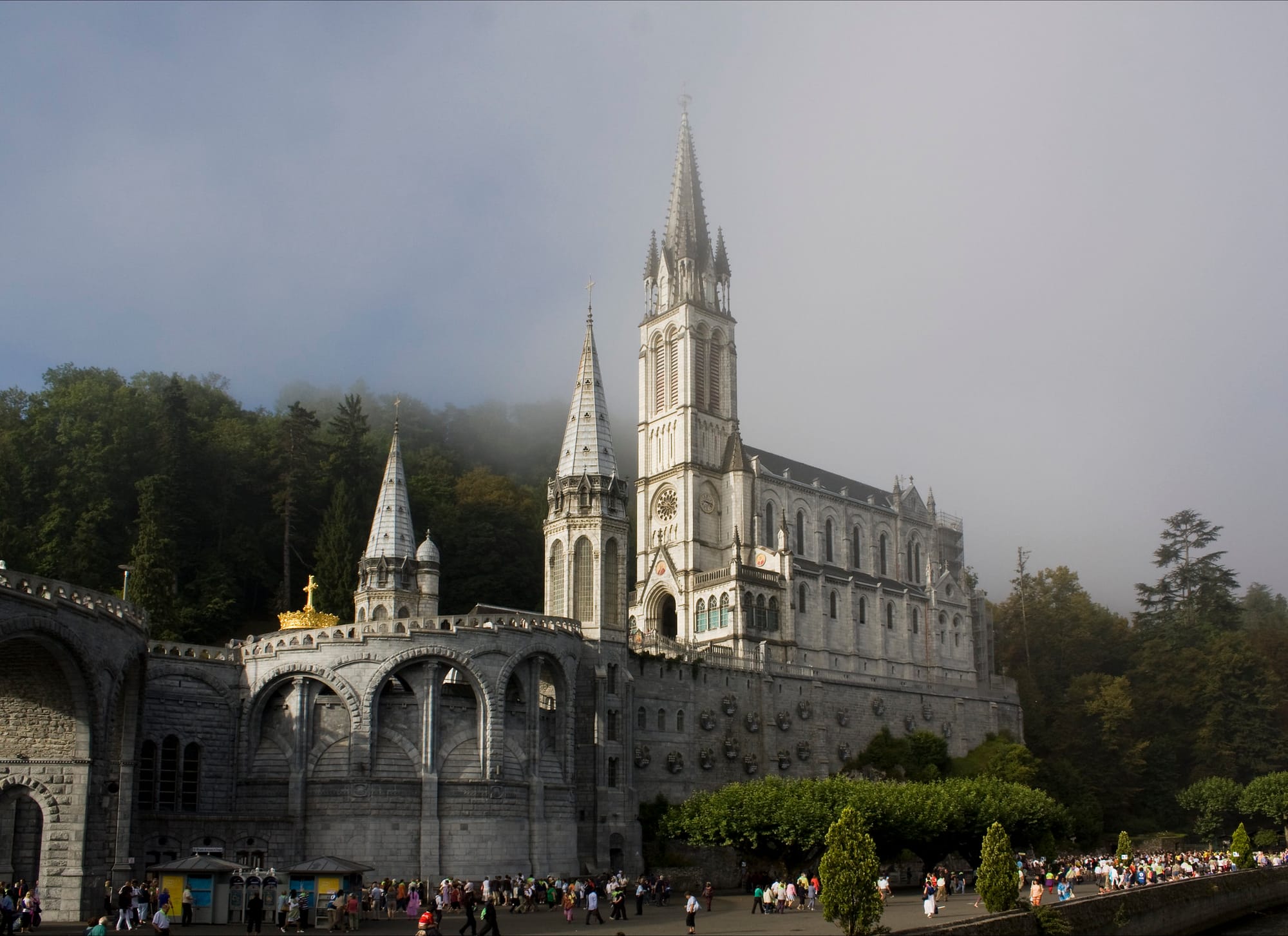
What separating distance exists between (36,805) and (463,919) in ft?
41.6

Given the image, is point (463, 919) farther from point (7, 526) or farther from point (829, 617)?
point (829, 617)

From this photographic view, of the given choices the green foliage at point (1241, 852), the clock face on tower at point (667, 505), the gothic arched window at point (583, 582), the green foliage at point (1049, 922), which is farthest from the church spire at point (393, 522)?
the green foliage at point (1241, 852)

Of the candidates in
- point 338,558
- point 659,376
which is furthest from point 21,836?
point 659,376

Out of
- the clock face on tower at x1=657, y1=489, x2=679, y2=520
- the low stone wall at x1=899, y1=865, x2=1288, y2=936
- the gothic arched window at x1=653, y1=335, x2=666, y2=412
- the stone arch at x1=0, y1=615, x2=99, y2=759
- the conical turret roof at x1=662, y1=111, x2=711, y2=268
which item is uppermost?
the conical turret roof at x1=662, y1=111, x2=711, y2=268

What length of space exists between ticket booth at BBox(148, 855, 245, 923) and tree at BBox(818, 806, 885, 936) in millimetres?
15907

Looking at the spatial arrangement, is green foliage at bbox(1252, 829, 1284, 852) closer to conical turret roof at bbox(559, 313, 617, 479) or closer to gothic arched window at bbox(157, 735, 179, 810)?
conical turret roof at bbox(559, 313, 617, 479)

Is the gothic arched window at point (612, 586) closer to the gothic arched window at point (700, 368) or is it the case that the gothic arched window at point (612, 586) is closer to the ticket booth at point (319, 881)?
the ticket booth at point (319, 881)

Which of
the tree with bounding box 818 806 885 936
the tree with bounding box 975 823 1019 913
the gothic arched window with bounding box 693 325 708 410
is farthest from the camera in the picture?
the gothic arched window with bounding box 693 325 708 410

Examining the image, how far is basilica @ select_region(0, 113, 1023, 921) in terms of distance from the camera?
35.7 meters

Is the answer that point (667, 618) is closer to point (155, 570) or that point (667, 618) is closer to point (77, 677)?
point (155, 570)

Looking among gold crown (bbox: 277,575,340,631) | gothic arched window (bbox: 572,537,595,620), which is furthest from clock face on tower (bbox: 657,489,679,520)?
gold crown (bbox: 277,575,340,631)

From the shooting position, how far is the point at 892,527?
90188mm

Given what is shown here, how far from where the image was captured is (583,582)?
53312 millimetres

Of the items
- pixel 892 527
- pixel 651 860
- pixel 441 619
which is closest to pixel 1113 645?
pixel 892 527
